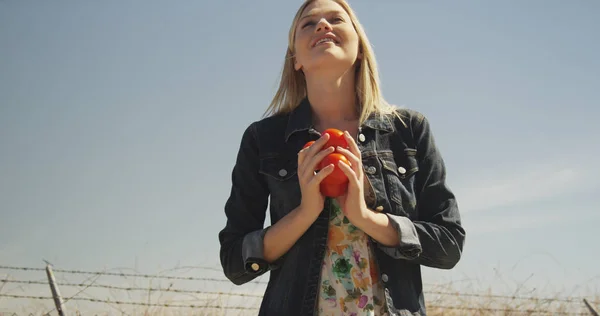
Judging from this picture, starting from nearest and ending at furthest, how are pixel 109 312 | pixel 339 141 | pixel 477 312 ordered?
pixel 339 141 → pixel 109 312 → pixel 477 312

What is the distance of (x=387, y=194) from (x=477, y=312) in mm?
6755

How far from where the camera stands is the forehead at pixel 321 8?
3432mm

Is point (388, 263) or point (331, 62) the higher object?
point (331, 62)

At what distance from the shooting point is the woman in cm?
293

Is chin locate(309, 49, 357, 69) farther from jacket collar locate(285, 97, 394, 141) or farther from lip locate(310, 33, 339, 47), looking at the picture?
jacket collar locate(285, 97, 394, 141)

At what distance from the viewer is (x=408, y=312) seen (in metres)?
2.98

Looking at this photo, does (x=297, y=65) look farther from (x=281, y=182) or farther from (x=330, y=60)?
(x=281, y=182)

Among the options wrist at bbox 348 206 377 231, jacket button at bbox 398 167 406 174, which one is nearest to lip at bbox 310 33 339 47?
jacket button at bbox 398 167 406 174

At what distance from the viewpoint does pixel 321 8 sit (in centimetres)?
345

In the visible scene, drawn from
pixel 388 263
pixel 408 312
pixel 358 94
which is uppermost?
pixel 358 94

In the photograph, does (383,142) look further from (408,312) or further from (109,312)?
(109,312)

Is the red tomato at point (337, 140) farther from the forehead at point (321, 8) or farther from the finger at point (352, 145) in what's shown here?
the forehead at point (321, 8)

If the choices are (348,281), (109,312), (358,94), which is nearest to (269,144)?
(358,94)

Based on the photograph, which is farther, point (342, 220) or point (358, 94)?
point (358, 94)
